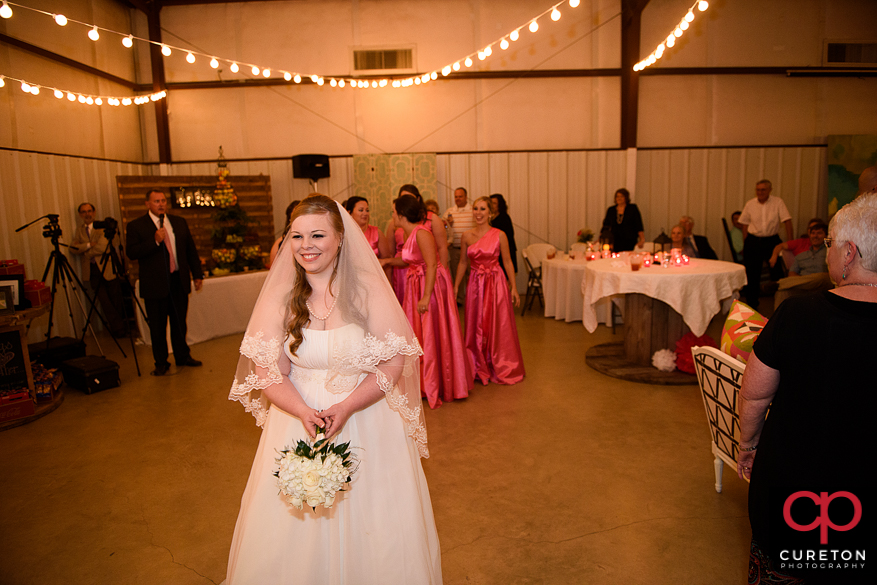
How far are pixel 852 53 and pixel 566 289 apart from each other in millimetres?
6978

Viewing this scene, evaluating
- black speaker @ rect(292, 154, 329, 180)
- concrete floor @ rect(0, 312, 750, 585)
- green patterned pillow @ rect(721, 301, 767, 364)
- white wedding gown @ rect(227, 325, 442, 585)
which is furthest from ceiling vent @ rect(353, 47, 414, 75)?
white wedding gown @ rect(227, 325, 442, 585)

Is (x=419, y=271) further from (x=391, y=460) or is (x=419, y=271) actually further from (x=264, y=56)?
(x=264, y=56)

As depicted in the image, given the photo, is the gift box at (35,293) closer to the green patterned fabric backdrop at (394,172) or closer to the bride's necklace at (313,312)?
the bride's necklace at (313,312)

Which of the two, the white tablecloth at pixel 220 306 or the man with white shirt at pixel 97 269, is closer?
the white tablecloth at pixel 220 306

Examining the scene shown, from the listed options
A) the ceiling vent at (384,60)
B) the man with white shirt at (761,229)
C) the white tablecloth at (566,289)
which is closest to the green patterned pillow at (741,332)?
the white tablecloth at (566,289)

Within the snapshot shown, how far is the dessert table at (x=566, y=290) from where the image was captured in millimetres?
7121

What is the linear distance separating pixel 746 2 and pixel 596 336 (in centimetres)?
674

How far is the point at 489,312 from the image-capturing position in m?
5.00

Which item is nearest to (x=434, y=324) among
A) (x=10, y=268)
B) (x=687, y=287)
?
(x=687, y=287)

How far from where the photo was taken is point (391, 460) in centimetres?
193

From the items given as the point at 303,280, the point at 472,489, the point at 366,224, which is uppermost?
the point at 366,224

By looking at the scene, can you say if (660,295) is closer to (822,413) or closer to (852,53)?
(822,413)

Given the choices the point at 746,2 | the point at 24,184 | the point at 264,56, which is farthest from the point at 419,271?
the point at 746,2

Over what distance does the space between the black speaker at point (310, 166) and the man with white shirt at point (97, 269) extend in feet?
9.49
